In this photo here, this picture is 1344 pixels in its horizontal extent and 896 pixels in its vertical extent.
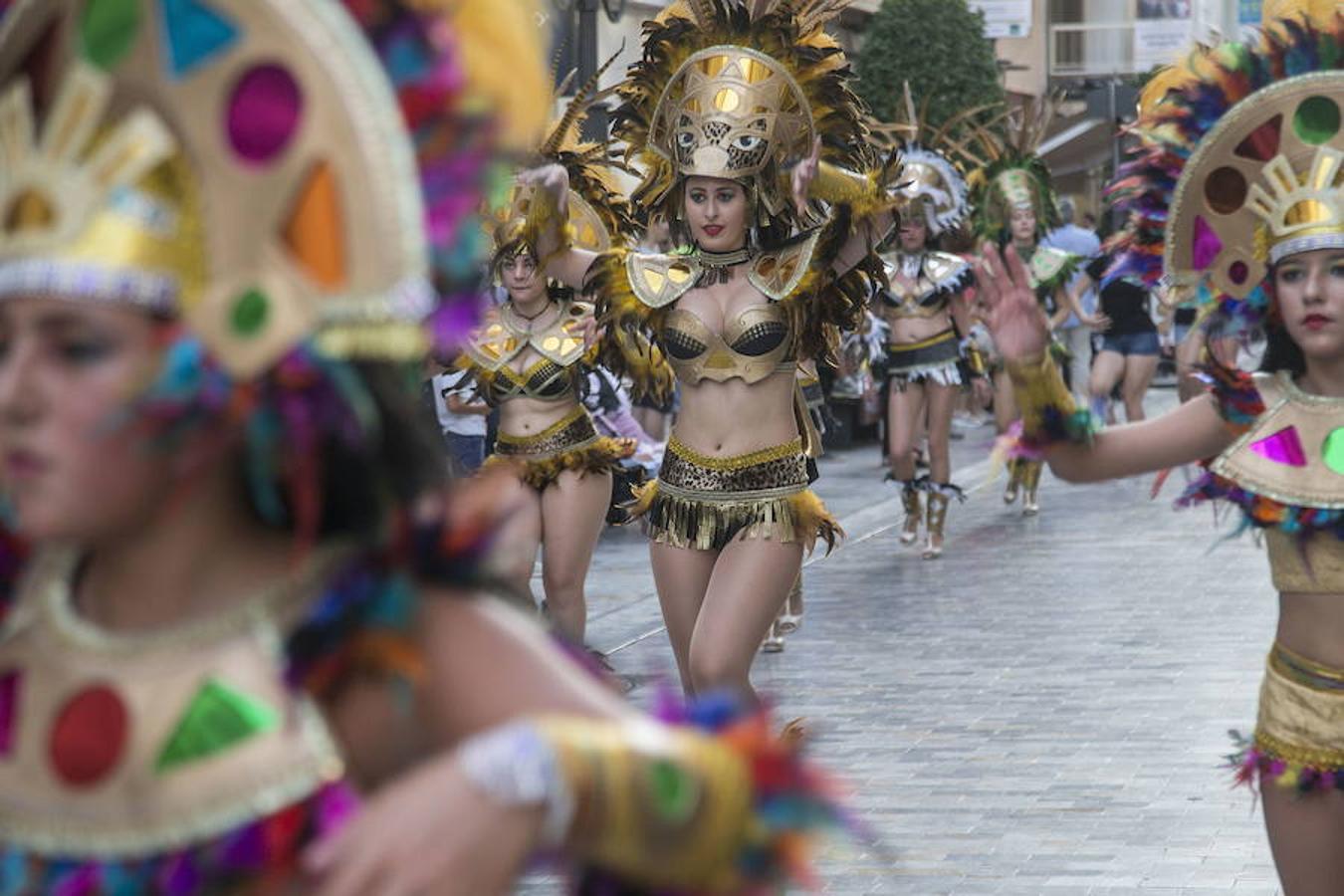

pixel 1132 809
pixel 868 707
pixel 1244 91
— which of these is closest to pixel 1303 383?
pixel 1244 91

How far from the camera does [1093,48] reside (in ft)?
156

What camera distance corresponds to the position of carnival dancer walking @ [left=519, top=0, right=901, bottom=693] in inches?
285

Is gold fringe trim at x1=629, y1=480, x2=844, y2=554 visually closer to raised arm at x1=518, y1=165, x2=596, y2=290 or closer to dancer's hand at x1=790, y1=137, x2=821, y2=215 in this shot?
dancer's hand at x1=790, y1=137, x2=821, y2=215

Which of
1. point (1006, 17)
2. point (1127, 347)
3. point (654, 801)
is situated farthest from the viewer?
point (1006, 17)

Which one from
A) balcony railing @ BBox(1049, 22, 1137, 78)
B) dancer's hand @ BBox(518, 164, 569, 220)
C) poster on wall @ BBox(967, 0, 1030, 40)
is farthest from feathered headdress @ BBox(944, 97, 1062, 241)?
balcony railing @ BBox(1049, 22, 1137, 78)

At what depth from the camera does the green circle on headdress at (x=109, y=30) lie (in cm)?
226

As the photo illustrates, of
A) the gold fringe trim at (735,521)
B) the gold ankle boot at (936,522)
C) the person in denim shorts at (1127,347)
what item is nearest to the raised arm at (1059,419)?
the gold fringe trim at (735,521)

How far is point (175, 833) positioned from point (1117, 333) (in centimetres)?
1597

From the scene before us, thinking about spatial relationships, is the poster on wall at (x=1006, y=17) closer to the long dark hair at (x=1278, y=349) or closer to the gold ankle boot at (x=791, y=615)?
the gold ankle boot at (x=791, y=615)

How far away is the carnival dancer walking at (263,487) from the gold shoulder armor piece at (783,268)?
501 centimetres

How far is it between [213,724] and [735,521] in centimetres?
498

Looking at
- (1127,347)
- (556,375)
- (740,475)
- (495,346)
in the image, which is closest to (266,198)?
(740,475)

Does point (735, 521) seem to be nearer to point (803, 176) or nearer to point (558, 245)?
point (803, 176)

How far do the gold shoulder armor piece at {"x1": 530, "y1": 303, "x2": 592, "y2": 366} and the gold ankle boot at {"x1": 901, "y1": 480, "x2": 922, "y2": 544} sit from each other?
5012 millimetres
